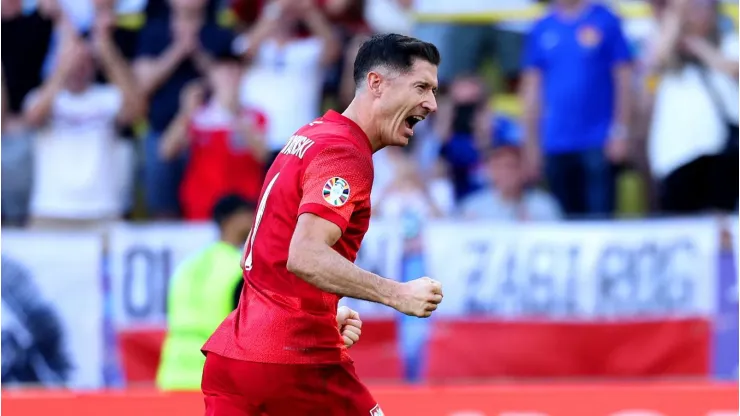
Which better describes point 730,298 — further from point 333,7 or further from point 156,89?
point 156,89

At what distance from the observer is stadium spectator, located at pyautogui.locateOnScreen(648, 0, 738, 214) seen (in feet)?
31.5

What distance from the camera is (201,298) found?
734cm

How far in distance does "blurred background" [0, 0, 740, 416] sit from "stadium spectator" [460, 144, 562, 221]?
0.06 ft

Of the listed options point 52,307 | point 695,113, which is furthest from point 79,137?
point 695,113

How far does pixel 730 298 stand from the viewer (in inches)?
366

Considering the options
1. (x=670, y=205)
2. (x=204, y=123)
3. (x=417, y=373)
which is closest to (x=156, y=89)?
(x=204, y=123)

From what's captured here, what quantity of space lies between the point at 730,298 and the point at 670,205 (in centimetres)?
95

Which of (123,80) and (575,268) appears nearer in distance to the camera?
(575,268)

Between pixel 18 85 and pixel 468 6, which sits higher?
pixel 468 6

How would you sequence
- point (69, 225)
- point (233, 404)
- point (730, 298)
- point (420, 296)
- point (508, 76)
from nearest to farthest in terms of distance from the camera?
point (420, 296) < point (233, 404) < point (730, 298) < point (69, 225) < point (508, 76)

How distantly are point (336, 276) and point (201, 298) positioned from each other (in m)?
3.59

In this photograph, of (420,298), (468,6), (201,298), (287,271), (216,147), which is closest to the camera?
(420,298)

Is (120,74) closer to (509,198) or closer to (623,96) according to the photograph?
(509,198)

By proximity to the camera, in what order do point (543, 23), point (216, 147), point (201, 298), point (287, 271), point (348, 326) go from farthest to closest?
point (543, 23) → point (216, 147) → point (201, 298) → point (348, 326) → point (287, 271)
